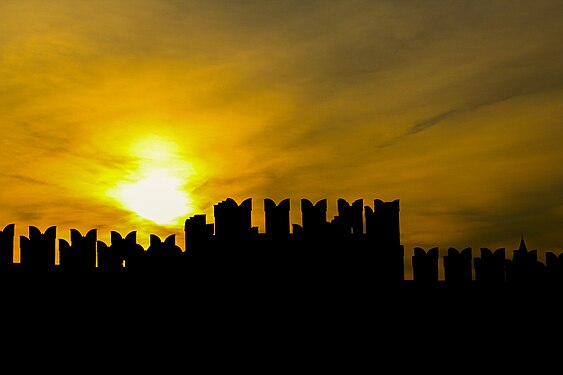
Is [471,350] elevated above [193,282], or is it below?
below

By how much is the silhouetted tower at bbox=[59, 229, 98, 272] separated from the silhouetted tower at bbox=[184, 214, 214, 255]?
116cm

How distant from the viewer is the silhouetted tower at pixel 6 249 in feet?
34.8

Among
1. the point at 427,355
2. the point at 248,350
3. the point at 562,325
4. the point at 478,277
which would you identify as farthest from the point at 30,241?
the point at 562,325

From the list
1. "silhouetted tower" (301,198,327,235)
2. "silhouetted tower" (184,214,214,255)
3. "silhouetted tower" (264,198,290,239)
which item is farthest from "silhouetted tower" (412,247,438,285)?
"silhouetted tower" (184,214,214,255)

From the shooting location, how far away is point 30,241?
10648 mm

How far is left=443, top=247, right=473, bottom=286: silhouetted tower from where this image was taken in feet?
38.7

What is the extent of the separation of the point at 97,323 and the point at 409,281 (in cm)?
405

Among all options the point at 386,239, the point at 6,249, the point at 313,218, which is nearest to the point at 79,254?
the point at 6,249

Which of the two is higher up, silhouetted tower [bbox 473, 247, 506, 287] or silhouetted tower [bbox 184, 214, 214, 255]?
silhouetted tower [bbox 184, 214, 214, 255]

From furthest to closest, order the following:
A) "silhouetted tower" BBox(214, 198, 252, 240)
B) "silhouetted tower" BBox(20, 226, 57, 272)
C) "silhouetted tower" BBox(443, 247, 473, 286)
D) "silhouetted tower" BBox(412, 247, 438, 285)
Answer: "silhouetted tower" BBox(443, 247, 473, 286) < "silhouetted tower" BBox(412, 247, 438, 285) < "silhouetted tower" BBox(214, 198, 252, 240) < "silhouetted tower" BBox(20, 226, 57, 272)

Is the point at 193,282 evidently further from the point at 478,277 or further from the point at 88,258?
the point at 478,277

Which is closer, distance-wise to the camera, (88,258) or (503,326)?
(88,258)

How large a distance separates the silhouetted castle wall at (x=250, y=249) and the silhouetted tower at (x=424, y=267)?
392 millimetres

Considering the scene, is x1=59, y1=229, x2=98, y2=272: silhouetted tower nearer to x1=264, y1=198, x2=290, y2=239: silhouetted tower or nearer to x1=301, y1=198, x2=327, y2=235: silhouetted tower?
x1=264, y1=198, x2=290, y2=239: silhouetted tower
